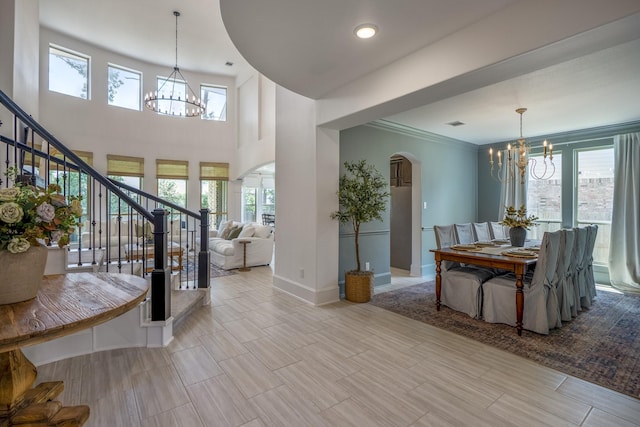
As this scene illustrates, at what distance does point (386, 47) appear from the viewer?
2.62 meters

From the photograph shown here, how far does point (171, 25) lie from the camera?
20.2 ft

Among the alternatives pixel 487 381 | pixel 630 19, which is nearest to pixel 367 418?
pixel 487 381

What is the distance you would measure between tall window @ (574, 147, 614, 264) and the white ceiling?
582mm

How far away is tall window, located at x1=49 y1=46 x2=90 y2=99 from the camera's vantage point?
677cm

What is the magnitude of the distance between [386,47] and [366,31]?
32 cm

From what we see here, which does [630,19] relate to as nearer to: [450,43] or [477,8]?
[477,8]

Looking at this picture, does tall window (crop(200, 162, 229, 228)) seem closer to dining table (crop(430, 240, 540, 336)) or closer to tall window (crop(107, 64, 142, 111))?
tall window (crop(107, 64, 142, 111))

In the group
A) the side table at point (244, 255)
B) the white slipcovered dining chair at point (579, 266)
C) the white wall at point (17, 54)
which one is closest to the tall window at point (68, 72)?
the white wall at point (17, 54)

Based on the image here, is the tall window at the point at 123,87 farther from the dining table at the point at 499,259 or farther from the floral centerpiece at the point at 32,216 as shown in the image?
the dining table at the point at 499,259

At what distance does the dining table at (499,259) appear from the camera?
302 cm

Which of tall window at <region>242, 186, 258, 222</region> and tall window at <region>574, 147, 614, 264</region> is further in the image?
tall window at <region>242, 186, 258, 222</region>

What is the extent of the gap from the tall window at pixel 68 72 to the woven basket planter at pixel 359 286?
303 inches

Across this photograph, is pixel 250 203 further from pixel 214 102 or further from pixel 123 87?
pixel 123 87

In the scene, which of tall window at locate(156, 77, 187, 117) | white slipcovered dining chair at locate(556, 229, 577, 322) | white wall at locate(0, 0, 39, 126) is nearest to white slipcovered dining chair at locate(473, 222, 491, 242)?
white slipcovered dining chair at locate(556, 229, 577, 322)
